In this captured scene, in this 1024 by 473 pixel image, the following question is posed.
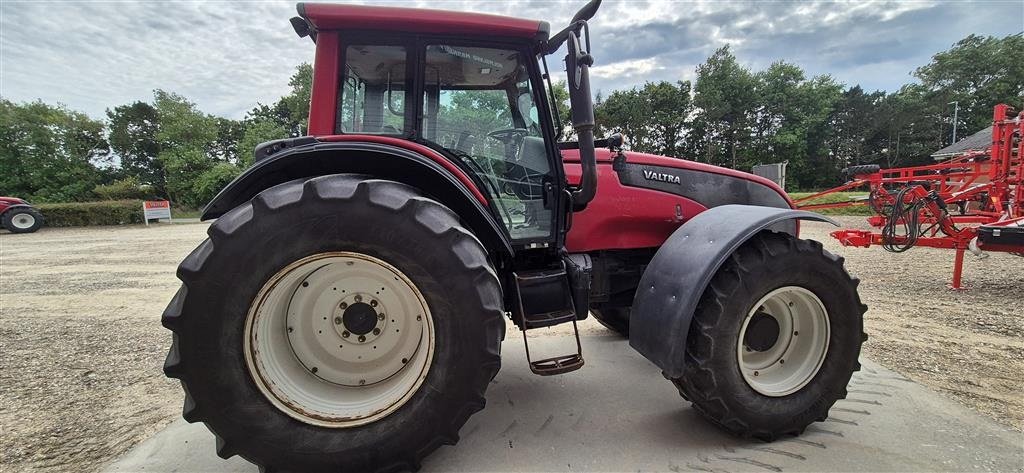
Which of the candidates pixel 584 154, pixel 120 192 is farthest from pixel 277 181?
pixel 120 192

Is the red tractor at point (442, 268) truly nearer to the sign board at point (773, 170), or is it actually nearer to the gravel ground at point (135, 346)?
the gravel ground at point (135, 346)

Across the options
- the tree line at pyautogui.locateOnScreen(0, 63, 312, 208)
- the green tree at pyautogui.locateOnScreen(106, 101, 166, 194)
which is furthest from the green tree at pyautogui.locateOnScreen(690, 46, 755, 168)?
the green tree at pyautogui.locateOnScreen(106, 101, 166, 194)

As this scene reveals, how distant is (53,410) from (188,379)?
2.06 m

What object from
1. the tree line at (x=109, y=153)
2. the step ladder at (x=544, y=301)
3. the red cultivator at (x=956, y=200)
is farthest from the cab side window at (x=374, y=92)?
the tree line at (x=109, y=153)

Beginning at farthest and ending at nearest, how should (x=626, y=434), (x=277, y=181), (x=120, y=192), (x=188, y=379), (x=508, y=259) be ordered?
(x=120, y=192), (x=508, y=259), (x=626, y=434), (x=277, y=181), (x=188, y=379)

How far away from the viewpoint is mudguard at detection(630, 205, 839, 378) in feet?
6.90

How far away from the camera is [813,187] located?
38.4 m

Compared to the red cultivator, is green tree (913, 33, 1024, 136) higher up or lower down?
higher up

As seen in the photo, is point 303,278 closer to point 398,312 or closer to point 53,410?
point 398,312

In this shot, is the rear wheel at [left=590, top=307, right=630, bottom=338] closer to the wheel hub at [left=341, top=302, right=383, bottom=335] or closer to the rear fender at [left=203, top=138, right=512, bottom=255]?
the rear fender at [left=203, top=138, right=512, bottom=255]

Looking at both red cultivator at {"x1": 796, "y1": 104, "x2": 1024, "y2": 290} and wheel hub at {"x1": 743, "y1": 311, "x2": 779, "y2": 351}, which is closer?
wheel hub at {"x1": 743, "y1": 311, "x2": 779, "y2": 351}

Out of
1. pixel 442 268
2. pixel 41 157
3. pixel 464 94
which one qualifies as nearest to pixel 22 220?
pixel 41 157

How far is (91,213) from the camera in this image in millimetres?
18875

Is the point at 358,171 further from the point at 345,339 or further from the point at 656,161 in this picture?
the point at 656,161
